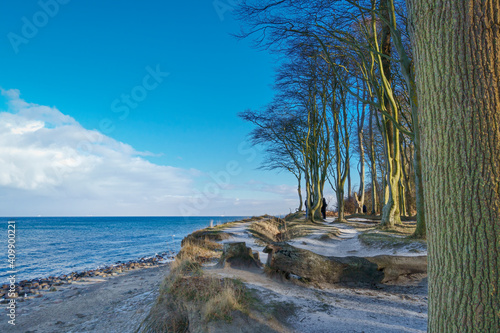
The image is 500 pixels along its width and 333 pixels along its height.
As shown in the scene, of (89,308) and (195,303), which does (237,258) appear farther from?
(89,308)

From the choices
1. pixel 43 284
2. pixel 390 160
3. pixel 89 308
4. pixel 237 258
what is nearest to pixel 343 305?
pixel 237 258

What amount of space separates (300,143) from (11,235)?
18.0m

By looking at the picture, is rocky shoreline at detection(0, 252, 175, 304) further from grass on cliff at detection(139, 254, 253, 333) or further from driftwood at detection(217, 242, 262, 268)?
grass on cliff at detection(139, 254, 253, 333)

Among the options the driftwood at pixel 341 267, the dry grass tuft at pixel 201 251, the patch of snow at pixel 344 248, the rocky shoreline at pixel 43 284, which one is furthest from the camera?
the rocky shoreline at pixel 43 284

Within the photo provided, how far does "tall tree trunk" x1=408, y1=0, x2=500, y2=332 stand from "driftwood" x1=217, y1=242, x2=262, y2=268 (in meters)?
5.27

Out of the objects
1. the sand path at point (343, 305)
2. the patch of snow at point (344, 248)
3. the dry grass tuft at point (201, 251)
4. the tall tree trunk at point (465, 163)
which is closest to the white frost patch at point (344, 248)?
the patch of snow at point (344, 248)

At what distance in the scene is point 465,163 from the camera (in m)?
2.28

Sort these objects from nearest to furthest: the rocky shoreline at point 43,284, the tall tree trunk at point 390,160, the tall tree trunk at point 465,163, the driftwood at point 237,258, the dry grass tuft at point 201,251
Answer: the tall tree trunk at point 465,163 → the driftwood at point 237,258 → the dry grass tuft at point 201,251 → the rocky shoreline at point 43,284 → the tall tree trunk at point 390,160

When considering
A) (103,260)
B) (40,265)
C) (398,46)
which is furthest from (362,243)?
(40,265)

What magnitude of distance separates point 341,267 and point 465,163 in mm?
4804

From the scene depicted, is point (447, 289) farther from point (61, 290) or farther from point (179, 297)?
point (61, 290)

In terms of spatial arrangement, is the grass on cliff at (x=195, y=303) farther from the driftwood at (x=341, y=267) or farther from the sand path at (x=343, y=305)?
the driftwood at (x=341, y=267)

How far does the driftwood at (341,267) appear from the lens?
6.41 metres

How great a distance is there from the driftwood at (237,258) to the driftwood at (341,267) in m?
0.92
